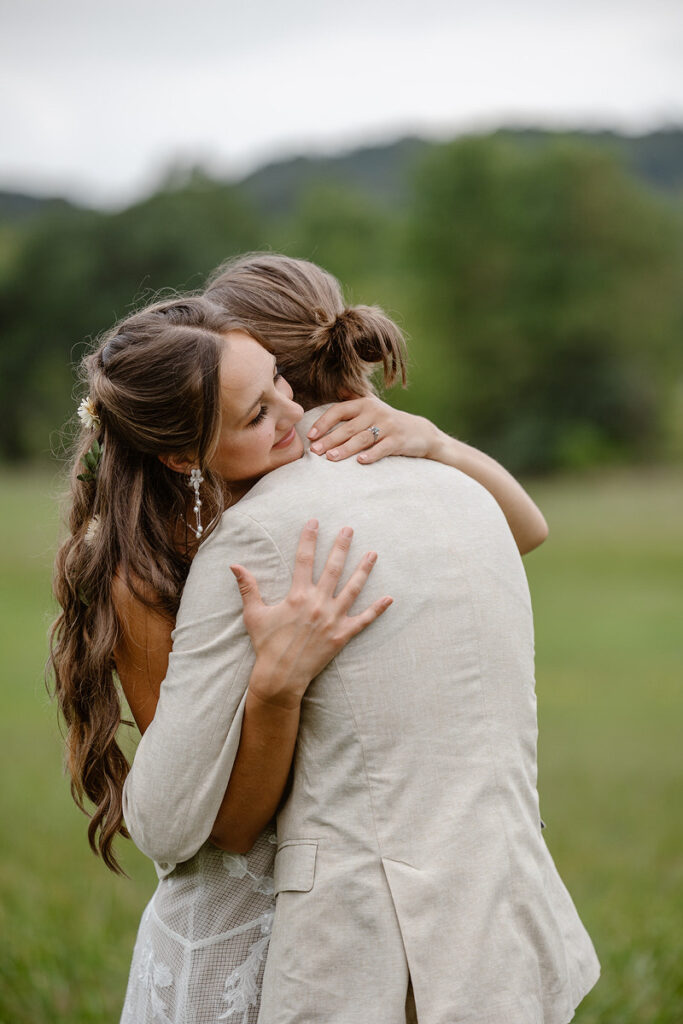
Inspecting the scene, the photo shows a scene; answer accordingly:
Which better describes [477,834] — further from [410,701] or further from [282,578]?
[282,578]

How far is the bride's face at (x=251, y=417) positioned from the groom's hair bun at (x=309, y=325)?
8 centimetres

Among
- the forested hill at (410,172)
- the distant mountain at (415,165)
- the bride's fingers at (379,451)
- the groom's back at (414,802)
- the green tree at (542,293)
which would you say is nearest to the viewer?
the groom's back at (414,802)

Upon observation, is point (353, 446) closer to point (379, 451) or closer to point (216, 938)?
point (379, 451)

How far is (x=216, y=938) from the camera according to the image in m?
2.17

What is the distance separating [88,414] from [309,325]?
1.59 ft

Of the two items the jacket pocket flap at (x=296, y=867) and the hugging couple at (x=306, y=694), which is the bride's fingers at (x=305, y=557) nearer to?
the hugging couple at (x=306, y=694)

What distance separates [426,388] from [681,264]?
12869mm

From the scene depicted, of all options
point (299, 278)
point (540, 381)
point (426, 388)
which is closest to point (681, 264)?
point (540, 381)

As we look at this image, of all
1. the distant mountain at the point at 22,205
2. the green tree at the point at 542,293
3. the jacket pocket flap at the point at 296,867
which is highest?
the jacket pocket flap at the point at 296,867

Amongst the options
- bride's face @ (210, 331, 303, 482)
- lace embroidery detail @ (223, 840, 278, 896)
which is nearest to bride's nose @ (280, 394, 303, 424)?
bride's face @ (210, 331, 303, 482)

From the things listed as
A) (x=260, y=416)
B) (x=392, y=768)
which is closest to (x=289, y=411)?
(x=260, y=416)

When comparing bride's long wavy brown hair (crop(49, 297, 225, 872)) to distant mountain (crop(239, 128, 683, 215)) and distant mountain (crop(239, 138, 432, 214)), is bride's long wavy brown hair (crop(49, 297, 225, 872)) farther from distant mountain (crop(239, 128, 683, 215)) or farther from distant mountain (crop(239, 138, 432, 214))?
distant mountain (crop(239, 138, 432, 214))

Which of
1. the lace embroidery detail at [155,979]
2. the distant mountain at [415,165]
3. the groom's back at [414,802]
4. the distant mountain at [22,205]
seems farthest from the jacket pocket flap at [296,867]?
the distant mountain at [22,205]

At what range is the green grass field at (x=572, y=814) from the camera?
163 inches
